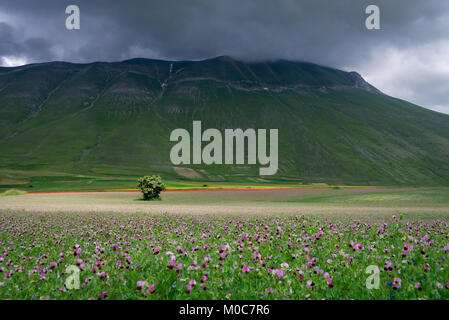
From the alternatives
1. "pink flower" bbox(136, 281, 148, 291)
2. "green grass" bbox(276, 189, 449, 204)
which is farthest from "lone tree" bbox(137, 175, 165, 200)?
"pink flower" bbox(136, 281, 148, 291)

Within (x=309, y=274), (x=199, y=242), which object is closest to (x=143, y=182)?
(x=199, y=242)

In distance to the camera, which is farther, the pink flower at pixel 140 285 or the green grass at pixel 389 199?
the green grass at pixel 389 199

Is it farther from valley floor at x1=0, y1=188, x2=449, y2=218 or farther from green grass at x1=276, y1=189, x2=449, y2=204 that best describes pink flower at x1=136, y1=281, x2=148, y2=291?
green grass at x1=276, y1=189, x2=449, y2=204

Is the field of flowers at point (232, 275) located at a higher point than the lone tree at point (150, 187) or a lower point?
higher

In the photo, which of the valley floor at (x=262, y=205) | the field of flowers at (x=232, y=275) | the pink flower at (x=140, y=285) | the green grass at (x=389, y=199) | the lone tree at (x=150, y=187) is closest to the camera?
the pink flower at (x=140, y=285)

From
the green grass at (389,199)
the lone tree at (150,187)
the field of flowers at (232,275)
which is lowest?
the green grass at (389,199)

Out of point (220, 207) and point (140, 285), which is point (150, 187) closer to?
point (220, 207)

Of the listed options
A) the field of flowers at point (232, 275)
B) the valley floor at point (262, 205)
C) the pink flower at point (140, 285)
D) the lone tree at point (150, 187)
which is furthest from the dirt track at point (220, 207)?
the pink flower at point (140, 285)

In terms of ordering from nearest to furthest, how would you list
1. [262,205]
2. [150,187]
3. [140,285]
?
[140,285], [262,205], [150,187]

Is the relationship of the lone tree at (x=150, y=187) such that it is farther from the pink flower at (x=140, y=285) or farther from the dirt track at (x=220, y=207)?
the pink flower at (x=140, y=285)

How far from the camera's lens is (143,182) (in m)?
62.7

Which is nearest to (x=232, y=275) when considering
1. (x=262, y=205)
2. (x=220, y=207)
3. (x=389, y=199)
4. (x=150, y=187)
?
(x=220, y=207)
